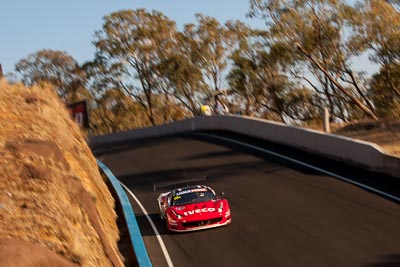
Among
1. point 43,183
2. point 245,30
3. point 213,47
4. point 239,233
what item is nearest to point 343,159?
point 239,233

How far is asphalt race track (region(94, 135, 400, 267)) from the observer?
43.6 feet

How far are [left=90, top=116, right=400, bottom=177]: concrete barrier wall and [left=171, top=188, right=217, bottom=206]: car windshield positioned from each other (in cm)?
659

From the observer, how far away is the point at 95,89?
75.1 metres

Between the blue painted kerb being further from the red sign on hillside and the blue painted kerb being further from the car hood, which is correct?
the red sign on hillside

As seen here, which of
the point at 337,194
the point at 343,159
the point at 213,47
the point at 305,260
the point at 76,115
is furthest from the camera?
the point at 213,47

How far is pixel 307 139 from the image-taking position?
81.4 ft

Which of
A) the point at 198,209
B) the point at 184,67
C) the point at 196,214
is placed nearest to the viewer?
the point at 196,214

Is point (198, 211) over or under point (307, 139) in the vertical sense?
under

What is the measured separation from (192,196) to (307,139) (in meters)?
9.24

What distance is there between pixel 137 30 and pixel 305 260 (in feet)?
200

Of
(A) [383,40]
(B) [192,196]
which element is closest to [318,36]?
(A) [383,40]

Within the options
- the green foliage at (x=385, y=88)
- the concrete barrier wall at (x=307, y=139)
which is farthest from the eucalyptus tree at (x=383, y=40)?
the concrete barrier wall at (x=307, y=139)

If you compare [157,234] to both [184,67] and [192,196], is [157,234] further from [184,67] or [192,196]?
[184,67]

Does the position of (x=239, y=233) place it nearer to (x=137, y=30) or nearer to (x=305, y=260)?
(x=305, y=260)
